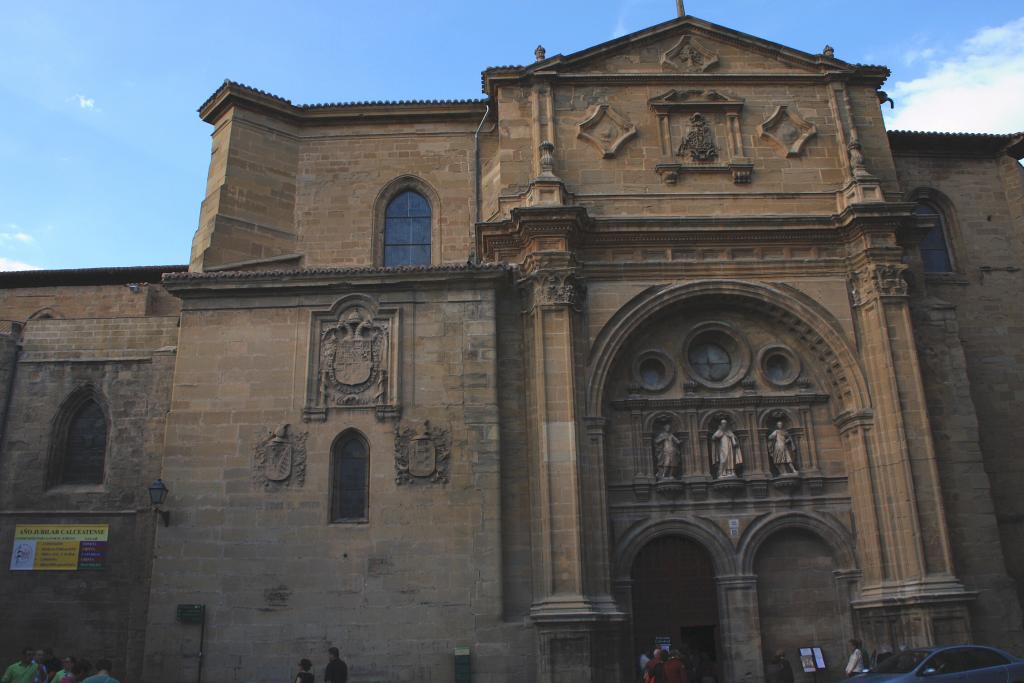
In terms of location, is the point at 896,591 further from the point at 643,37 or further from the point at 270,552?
the point at 643,37

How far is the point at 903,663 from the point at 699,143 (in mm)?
11699

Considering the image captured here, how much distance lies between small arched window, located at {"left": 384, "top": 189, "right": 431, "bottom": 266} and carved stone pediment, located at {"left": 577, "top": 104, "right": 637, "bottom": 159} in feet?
14.9

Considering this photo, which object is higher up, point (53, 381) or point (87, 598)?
point (53, 381)

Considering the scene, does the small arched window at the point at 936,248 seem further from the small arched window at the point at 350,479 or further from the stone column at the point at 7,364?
the stone column at the point at 7,364

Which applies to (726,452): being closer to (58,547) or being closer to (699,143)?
(699,143)

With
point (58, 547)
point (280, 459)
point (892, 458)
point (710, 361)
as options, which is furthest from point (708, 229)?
point (58, 547)

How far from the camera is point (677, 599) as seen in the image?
16906 mm

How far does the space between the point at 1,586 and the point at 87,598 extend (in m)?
1.81

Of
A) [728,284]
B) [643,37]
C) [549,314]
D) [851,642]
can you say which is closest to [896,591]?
[851,642]

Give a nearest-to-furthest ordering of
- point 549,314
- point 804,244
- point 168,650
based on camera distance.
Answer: point 168,650, point 549,314, point 804,244

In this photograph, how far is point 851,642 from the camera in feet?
50.5

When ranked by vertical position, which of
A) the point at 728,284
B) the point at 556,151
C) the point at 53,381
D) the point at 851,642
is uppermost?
the point at 556,151

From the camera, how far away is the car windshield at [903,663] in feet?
39.5

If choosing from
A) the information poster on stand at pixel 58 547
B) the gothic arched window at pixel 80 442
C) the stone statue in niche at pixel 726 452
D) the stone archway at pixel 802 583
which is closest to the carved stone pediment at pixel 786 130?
the stone statue in niche at pixel 726 452
